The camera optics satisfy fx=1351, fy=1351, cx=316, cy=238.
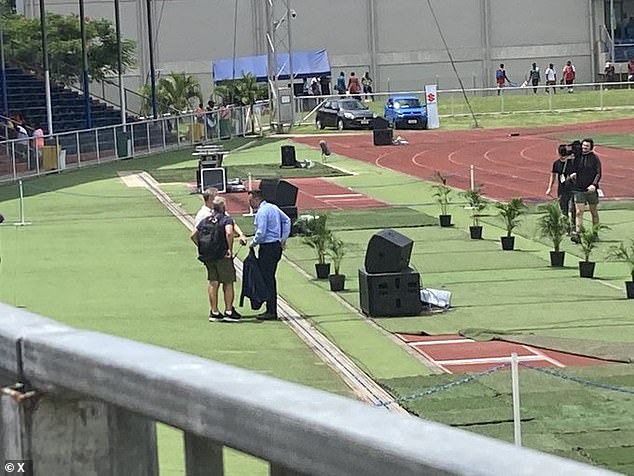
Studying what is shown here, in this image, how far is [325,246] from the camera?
806 inches

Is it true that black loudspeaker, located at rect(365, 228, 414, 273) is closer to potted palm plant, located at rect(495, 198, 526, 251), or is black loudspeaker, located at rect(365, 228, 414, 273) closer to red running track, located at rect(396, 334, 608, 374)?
red running track, located at rect(396, 334, 608, 374)

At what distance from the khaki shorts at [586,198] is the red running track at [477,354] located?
8.30m

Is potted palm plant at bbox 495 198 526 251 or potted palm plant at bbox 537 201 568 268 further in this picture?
potted palm plant at bbox 495 198 526 251

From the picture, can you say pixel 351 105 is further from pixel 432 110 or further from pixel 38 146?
pixel 38 146

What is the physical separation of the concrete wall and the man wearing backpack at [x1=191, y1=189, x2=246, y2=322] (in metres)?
63.4

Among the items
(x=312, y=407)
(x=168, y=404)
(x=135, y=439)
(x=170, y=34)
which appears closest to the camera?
(x=312, y=407)

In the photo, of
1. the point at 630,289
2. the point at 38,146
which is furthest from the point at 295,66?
the point at 630,289

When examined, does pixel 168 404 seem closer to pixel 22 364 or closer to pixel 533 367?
pixel 22 364

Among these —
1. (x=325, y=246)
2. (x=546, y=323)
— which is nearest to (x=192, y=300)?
(x=325, y=246)

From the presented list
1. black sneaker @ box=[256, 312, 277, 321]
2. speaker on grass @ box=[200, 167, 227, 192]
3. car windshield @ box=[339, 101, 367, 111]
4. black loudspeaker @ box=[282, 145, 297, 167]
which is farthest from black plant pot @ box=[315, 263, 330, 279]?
car windshield @ box=[339, 101, 367, 111]

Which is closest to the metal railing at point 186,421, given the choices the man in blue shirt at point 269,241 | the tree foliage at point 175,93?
the man in blue shirt at point 269,241

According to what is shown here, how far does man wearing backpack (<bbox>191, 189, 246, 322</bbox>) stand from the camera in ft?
54.9

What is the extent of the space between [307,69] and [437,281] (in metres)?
51.7

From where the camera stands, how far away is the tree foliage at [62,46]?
201 feet
